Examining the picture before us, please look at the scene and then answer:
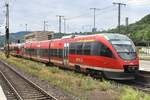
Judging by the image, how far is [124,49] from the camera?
2297 cm

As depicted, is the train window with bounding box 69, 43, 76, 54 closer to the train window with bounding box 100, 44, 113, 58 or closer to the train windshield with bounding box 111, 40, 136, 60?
the train window with bounding box 100, 44, 113, 58

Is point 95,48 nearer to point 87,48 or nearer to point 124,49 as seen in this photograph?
point 87,48

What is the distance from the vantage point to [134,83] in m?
23.7

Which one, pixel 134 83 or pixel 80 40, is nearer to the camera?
pixel 134 83

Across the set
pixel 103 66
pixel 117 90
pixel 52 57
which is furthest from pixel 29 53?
pixel 117 90

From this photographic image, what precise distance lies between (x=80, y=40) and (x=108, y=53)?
584 cm

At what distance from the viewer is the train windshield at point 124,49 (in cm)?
2261

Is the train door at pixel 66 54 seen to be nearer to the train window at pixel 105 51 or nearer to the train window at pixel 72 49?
the train window at pixel 72 49

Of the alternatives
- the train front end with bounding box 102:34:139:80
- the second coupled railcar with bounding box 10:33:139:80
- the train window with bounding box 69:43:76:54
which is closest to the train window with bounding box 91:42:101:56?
the second coupled railcar with bounding box 10:33:139:80

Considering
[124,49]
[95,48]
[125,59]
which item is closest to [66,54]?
[95,48]

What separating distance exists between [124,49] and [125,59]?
823 mm

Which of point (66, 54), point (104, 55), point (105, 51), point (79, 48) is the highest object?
point (79, 48)

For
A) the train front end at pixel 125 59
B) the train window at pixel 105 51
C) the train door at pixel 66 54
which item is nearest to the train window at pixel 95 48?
the train window at pixel 105 51

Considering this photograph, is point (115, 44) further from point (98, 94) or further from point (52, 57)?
point (52, 57)
